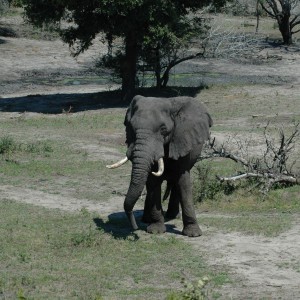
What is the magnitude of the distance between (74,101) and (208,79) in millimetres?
6527

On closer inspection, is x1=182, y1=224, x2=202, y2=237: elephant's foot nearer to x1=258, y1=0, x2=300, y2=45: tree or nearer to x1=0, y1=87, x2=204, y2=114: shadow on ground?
x1=0, y1=87, x2=204, y2=114: shadow on ground

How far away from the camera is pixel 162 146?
11773mm

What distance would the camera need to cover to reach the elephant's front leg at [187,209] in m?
12.6

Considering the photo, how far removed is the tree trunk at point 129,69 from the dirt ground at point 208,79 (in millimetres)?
2001

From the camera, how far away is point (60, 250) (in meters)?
11.9

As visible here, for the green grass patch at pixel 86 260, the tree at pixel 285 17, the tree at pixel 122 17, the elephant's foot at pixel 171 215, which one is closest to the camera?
the green grass patch at pixel 86 260

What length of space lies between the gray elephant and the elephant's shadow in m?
0.26

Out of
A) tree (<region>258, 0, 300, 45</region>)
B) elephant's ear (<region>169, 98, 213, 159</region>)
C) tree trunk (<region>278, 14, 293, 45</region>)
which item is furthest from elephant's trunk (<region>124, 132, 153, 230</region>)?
tree trunk (<region>278, 14, 293, 45</region>)

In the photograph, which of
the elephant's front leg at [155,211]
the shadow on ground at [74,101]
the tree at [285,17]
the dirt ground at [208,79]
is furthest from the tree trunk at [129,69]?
the elephant's front leg at [155,211]

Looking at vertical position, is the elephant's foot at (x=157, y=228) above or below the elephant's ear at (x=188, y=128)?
below

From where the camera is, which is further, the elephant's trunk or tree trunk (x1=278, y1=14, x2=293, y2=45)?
tree trunk (x1=278, y1=14, x2=293, y2=45)

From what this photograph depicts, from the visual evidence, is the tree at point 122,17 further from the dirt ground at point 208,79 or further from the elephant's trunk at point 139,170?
the elephant's trunk at point 139,170

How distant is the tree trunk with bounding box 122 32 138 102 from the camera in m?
27.2

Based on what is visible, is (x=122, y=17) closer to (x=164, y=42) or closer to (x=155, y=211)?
(x=164, y=42)
